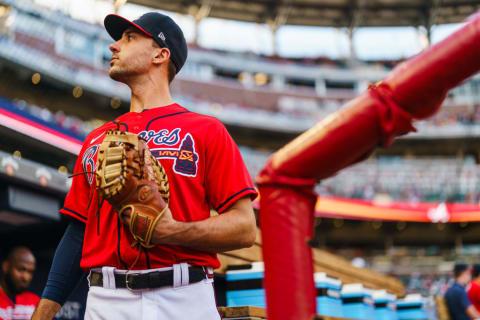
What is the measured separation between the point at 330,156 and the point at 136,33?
1268 mm

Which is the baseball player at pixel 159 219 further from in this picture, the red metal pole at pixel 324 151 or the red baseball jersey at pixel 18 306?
the red baseball jersey at pixel 18 306

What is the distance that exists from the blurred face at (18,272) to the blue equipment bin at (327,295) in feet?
7.97

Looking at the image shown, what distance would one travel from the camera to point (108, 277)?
5.88 ft

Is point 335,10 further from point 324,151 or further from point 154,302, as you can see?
point 324,151

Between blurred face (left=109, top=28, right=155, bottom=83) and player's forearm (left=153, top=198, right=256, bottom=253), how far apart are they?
77cm

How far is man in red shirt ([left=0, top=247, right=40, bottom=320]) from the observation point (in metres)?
4.21

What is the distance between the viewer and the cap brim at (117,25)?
2.23 m

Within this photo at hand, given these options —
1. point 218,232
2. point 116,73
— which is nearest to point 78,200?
point 116,73

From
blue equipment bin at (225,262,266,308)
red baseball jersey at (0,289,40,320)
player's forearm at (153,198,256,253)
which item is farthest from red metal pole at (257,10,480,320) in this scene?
red baseball jersey at (0,289,40,320)

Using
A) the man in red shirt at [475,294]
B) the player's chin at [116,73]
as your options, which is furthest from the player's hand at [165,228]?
the man in red shirt at [475,294]

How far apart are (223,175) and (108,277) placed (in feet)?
1.74

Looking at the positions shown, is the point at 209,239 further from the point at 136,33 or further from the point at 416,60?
the point at 136,33

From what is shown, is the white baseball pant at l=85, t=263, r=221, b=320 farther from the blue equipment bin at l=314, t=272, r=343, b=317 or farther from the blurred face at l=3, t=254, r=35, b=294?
the blurred face at l=3, t=254, r=35, b=294

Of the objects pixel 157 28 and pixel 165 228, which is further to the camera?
pixel 157 28
